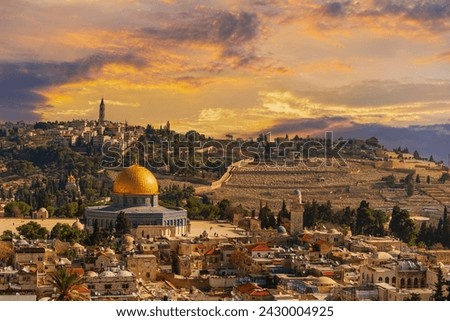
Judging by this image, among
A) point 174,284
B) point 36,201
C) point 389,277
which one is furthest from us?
point 36,201

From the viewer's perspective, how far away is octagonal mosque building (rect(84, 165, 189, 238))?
13.0m

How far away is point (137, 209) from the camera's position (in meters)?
13.3

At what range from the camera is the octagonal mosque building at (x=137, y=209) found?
13039mm

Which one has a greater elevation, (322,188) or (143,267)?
(322,188)

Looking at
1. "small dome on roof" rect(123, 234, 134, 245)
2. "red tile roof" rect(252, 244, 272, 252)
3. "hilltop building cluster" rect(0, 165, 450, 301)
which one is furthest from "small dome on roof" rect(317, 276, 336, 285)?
"small dome on roof" rect(123, 234, 134, 245)

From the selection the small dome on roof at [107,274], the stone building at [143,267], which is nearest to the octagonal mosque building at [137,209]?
the stone building at [143,267]

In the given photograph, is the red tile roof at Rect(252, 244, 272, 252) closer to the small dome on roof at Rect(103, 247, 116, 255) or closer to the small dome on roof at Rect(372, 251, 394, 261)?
the small dome on roof at Rect(372, 251, 394, 261)

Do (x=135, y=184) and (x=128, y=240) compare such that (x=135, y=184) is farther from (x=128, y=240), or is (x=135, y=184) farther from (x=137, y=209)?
(x=128, y=240)

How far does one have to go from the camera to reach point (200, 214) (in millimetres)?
16188

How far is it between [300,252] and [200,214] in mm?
6090

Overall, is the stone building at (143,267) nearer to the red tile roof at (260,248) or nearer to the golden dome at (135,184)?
the red tile roof at (260,248)

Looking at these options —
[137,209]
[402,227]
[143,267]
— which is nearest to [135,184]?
[137,209]

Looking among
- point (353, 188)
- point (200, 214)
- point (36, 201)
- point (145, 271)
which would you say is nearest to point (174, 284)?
point (145, 271)
